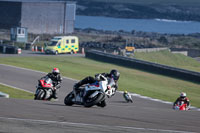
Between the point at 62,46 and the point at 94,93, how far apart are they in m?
36.9

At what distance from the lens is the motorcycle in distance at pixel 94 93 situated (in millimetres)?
11555

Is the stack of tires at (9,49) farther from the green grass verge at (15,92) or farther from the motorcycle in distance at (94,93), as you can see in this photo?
the motorcycle in distance at (94,93)

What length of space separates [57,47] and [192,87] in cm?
2318

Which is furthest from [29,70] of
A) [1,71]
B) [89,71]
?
[89,71]

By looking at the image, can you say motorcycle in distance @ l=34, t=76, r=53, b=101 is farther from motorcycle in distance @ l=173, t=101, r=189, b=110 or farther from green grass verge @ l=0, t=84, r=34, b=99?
motorcycle in distance @ l=173, t=101, r=189, b=110

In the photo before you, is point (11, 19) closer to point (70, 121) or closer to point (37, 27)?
point (37, 27)

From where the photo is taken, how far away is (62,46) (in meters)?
48.2

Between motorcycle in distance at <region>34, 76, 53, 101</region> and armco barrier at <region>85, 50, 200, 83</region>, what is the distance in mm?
16319

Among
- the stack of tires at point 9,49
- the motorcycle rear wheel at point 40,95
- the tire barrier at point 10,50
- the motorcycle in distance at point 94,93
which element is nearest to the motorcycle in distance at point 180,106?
the motorcycle rear wheel at point 40,95

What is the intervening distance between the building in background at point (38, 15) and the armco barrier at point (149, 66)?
130ft

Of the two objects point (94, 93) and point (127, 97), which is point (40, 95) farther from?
point (127, 97)

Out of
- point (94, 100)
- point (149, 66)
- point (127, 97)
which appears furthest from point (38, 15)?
point (94, 100)

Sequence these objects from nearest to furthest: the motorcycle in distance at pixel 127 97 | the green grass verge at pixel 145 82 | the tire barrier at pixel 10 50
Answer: the motorcycle in distance at pixel 127 97, the green grass verge at pixel 145 82, the tire barrier at pixel 10 50

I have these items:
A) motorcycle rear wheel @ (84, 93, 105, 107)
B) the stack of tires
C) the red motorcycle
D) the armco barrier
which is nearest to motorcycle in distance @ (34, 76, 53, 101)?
the red motorcycle
